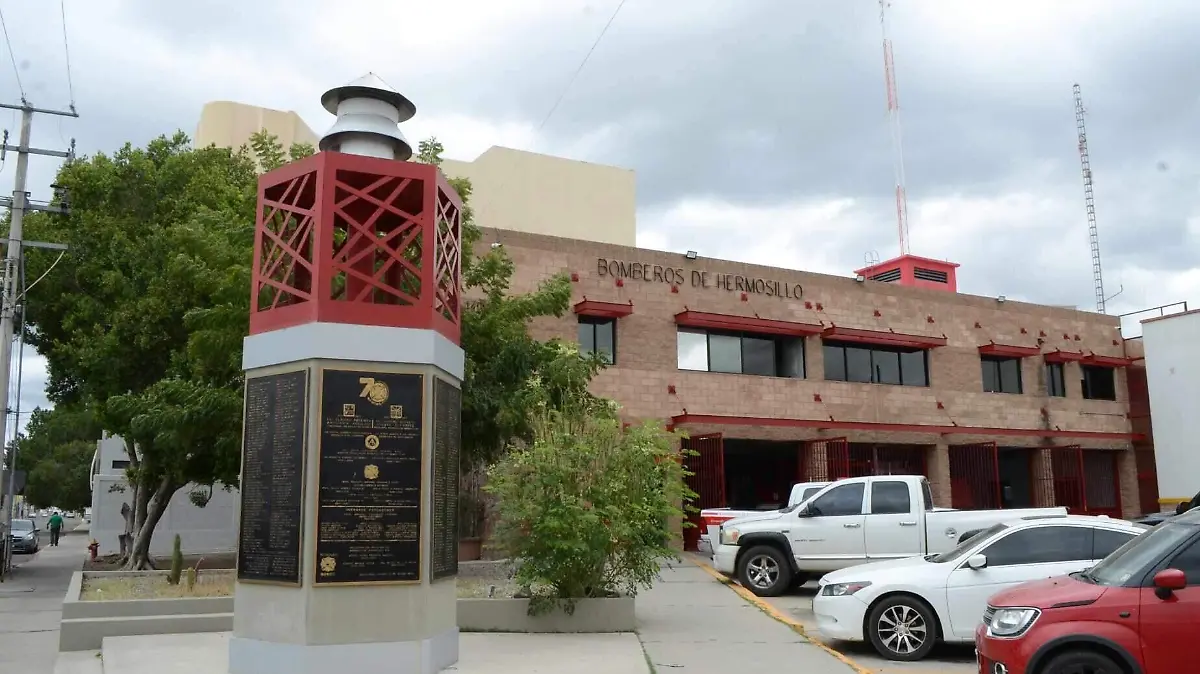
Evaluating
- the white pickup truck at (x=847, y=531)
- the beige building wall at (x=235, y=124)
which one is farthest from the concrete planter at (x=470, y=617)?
the beige building wall at (x=235, y=124)

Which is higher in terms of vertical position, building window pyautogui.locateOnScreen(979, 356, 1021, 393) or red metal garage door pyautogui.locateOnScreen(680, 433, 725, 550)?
building window pyautogui.locateOnScreen(979, 356, 1021, 393)

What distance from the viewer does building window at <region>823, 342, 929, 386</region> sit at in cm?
2841

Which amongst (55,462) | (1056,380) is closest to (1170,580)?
(1056,380)

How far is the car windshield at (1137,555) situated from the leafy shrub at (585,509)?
5263 mm

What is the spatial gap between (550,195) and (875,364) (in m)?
15.3

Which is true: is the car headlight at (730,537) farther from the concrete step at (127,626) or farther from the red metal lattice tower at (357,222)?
the concrete step at (127,626)

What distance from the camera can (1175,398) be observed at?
31391 millimetres

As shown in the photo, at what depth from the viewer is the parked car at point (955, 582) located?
403 inches

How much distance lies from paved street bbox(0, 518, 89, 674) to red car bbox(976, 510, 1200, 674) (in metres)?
9.83

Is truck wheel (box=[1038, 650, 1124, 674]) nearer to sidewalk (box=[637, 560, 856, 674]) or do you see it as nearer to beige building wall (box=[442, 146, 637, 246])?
sidewalk (box=[637, 560, 856, 674])

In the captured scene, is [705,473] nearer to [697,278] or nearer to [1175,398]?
[697,278]

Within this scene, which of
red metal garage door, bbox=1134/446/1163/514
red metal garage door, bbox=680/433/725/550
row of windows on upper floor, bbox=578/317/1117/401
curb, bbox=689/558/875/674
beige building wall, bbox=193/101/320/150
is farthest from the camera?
beige building wall, bbox=193/101/320/150

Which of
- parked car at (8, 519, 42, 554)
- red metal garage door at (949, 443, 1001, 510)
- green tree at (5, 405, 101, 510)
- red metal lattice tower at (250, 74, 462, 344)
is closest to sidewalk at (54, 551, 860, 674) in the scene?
red metal lattice tower at (250, 74, 462, 344)

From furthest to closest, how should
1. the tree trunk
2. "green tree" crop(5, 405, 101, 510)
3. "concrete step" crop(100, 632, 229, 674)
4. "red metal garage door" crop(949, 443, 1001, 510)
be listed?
"green tree" crop(5, 405, 101, 510)
"red metal garage door" crop(949, 443, 1001, 510)
the tree trunk
"concrete step" crop(100, 632, 229, 674)
